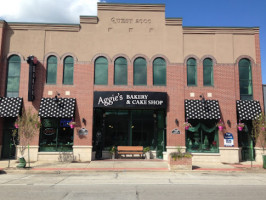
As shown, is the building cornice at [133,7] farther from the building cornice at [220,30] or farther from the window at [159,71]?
the window at [159,71]

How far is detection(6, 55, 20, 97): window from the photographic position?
19.5 meters

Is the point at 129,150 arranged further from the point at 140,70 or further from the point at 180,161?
the point at 140,70

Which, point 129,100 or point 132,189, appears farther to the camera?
point 129,100

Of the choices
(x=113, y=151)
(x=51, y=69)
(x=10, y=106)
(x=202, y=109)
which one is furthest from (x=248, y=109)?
(x=10, y=106)

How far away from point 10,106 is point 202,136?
14.5 m

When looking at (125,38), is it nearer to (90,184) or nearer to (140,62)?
(140,62)

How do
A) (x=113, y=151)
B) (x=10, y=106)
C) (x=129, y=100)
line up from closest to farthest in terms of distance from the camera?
(x=10, y=106) < (x=129, y=100) < (x=113, y=151)

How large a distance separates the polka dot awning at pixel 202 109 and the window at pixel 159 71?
2.53 m

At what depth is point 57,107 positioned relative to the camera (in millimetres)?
18875

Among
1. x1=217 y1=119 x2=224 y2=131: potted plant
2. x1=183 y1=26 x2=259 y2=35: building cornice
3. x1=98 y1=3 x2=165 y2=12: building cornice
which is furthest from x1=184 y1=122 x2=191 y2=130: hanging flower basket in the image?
x1=98 y1=3 x2=165 y2=12: building cornice

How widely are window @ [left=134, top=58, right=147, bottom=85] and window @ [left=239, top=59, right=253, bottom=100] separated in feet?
24.9

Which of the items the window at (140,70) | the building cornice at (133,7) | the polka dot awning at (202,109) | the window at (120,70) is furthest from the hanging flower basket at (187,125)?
the building cornice at (133,7)

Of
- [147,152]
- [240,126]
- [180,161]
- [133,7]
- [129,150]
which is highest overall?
[133,7]

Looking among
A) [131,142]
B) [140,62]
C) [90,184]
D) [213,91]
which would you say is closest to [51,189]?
[90,184]
